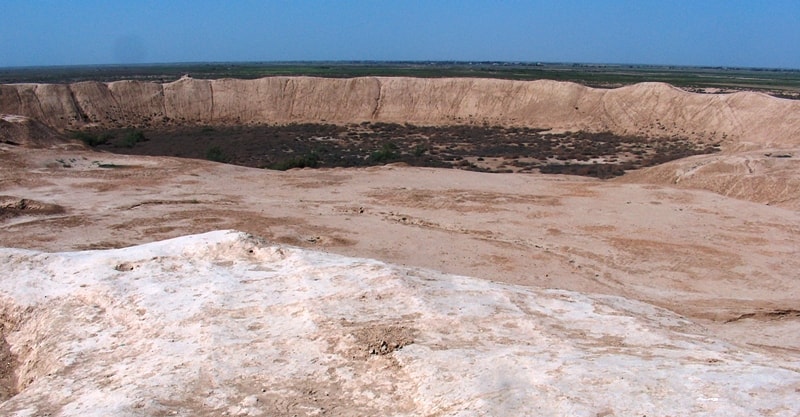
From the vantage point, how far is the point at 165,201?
2017 centimetres

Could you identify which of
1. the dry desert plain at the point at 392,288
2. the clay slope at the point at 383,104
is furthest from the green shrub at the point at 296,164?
the clay slope at the point at 383,104

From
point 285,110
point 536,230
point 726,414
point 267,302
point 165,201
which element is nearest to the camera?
point 726,414

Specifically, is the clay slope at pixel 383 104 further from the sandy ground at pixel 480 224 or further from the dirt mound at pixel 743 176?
the sandy ground at pixel 480 224

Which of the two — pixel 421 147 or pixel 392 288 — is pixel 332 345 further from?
pixel 421 147

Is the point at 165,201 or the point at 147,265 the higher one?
the point at 147,265

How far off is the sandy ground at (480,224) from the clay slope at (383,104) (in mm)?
29250

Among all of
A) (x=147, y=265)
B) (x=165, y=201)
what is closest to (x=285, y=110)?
(x=165, y=201)

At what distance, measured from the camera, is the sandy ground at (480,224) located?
14.1 meters

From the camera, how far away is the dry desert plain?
6250mm

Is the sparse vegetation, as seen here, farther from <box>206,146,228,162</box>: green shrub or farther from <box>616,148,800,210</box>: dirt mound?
<box>616,148,800,210</box>: dirt mound

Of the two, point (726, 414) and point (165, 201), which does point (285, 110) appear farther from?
point (726, 414)

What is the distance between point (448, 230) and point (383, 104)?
44.9 m

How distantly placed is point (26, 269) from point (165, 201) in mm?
10962

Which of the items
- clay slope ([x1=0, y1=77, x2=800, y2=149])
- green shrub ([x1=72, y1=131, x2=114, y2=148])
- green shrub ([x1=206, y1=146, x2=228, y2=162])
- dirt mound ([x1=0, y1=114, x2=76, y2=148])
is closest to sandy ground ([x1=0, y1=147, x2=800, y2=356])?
dirt mound ([x1=0, y1=114, x2=76, y2=148])
